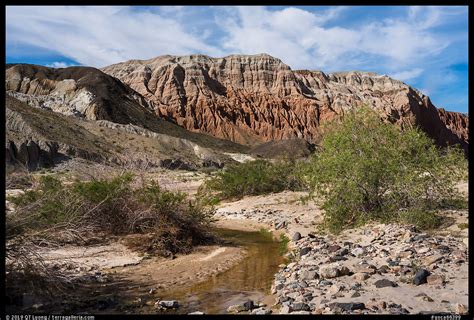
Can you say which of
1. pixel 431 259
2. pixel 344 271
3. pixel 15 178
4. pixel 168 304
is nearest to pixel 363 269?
pixel 344 271

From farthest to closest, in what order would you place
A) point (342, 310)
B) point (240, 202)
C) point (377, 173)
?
point (240, 202)
point (377, 173)
point (342, 310)

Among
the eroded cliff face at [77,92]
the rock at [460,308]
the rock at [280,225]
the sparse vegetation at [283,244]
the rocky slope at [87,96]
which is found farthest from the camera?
the rocky slope at [87,96]

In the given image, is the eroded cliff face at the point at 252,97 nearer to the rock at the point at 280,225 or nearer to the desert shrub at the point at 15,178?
the rock at the point at 280,225

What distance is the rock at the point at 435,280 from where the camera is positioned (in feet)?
24.4

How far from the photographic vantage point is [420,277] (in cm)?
759

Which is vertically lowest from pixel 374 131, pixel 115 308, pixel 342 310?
pixel 115 308

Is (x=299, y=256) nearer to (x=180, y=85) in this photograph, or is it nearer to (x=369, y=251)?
(x=369, y=251)

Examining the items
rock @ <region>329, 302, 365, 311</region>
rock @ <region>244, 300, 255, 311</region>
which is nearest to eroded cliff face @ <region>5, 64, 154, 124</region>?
rock @ <region>244, 300, 255, 311</region>

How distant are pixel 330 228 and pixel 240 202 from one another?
1102 cm

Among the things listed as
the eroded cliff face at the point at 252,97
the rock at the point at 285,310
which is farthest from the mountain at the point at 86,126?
the eroded cliff face at the point at 252,97

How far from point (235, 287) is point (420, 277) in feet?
11.6

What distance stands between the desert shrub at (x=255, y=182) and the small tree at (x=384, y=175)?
1081cm

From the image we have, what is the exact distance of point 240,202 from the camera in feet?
79.0

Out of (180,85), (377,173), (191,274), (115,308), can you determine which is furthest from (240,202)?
(180,85)
